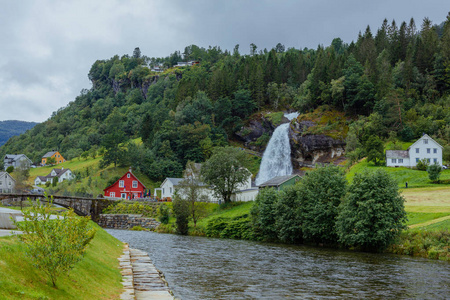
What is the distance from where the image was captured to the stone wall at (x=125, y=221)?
83.0 meters

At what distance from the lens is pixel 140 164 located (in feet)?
406

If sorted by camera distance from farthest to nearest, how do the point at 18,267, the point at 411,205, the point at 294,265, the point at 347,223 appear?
the point at 411,205 → the point at 347,223 → the point at 294,265 → the point at 18,267

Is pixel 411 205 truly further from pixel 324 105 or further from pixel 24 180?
pixel 24 180

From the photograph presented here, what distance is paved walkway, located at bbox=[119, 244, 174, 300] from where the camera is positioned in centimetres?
1809

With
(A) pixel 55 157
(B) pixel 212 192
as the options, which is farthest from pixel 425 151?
(A) pixel 55 157

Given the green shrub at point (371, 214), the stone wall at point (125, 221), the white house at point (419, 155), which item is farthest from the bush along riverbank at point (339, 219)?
the white house at point (419, 155)

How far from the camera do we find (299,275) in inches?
1148

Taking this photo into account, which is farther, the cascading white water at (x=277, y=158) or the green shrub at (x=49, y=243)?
the cascading white water at (x=277, y=158)

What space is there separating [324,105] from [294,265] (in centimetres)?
9788

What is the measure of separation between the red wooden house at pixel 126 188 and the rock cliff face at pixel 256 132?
1478 inches

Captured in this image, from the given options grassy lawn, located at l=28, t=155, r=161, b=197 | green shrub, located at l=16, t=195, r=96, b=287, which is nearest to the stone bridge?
grassy lawn, located at l=28, t=155, r=161, b=197

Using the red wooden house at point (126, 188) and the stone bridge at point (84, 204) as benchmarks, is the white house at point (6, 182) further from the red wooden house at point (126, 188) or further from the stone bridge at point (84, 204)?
the stone bridge at point (84, 204)

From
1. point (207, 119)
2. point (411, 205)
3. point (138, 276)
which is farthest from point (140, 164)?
point (138, 276)

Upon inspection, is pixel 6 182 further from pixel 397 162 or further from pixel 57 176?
pixel 397 162
